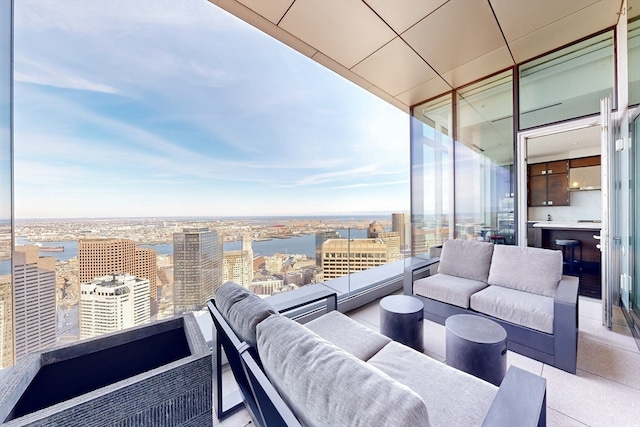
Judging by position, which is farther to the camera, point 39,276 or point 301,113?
point 301,113

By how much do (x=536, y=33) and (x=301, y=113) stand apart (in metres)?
3.02

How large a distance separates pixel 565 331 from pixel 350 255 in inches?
82.3

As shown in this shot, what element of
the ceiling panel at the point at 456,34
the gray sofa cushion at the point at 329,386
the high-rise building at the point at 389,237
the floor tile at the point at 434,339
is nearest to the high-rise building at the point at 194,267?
the gray sofa cushion at the point at 329,386

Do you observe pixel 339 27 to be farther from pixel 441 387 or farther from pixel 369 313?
pixel 369 313

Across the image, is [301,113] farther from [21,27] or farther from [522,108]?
[522,108]

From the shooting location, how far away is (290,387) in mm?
716

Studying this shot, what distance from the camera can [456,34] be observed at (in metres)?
2.70

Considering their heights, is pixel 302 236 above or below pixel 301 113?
below

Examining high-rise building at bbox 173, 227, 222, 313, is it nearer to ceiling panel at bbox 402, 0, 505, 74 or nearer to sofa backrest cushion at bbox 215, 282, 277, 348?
sofa backrest cushion at bbox 215, 282, 277, 348

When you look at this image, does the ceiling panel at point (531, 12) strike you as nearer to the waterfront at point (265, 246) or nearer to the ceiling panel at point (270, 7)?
the ceiling panel at point (270, 7)

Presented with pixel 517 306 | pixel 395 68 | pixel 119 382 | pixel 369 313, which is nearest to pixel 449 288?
pixel 517 306

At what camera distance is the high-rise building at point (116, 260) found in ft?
4.86

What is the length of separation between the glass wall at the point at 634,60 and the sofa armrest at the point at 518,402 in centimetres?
326

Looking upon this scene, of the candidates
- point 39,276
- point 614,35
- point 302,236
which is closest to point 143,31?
point 39,276
